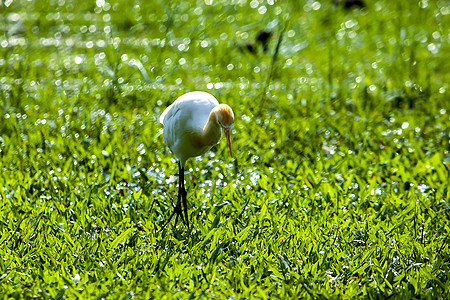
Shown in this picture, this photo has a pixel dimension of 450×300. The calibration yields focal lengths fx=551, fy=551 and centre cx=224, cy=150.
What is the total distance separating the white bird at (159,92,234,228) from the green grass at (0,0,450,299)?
1.55 feet

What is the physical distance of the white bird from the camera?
10.4 ft

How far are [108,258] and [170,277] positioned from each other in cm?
37

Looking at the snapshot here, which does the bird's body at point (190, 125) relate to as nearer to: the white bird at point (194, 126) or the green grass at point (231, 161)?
the white bird at point (194, 126)

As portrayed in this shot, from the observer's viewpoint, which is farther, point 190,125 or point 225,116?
point 190,125

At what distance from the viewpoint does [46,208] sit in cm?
359

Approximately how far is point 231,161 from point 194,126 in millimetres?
1144

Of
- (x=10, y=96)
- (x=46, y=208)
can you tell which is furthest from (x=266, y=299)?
(x=10, y=96)

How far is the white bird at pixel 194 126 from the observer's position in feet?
10.4

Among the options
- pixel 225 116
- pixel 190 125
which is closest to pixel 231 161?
pixel 190 125

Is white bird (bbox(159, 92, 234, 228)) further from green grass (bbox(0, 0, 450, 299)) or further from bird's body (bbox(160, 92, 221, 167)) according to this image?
green grass (bbox(0, 0, 450, 299))

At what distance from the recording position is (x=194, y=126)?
3.30 m

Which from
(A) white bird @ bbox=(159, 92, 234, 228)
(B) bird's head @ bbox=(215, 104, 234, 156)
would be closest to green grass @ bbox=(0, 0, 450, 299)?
(A) white bird @ bbox=(159, 92, 234, 228)

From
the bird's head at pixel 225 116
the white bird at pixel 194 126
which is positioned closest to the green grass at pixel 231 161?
the white bird at pixel 194 126

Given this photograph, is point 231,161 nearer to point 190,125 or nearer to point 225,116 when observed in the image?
point 190,125
